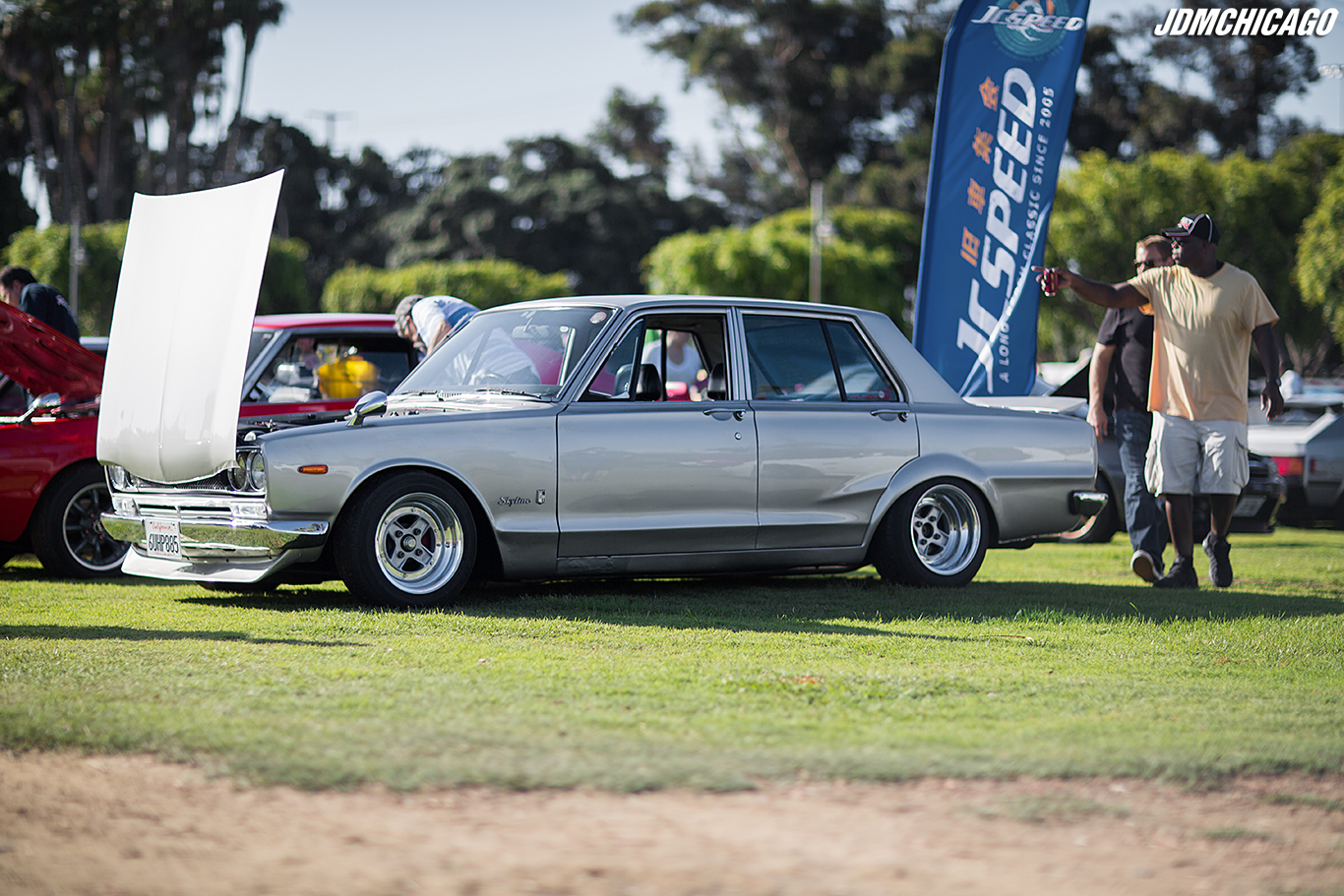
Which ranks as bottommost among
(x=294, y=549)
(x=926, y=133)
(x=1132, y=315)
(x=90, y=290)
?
(x=294, y=549)

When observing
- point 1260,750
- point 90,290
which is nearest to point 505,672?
point 1260,750

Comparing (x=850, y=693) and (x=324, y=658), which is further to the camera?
(x=324, y=658)

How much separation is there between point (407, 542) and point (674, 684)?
2.38 m

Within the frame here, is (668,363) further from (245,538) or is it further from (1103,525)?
(1103,525)

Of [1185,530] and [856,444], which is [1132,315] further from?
[856,444]

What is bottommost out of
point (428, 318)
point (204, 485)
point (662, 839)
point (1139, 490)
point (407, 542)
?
point (662, 839)

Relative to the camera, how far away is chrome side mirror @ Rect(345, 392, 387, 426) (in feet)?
23.8

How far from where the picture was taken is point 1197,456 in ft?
28.6

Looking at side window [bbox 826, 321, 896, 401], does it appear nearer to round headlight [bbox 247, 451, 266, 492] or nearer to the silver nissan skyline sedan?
the silver nissan skyline sedan

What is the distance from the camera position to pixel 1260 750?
442 centimetres

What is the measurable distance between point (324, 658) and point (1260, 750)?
134 inches

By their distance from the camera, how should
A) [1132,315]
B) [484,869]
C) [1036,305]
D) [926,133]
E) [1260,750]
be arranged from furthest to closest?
[926,133] < [1036,305] < [1132,315] < [1260,750] < [484,869]

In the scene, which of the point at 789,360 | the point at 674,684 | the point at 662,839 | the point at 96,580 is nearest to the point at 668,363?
the point at 789,360

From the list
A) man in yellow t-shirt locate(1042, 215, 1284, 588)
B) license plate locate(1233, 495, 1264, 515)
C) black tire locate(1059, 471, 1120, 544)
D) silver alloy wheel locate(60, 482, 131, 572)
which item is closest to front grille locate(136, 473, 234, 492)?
silver alloy wheel locate(60, 482, 131, 572)
